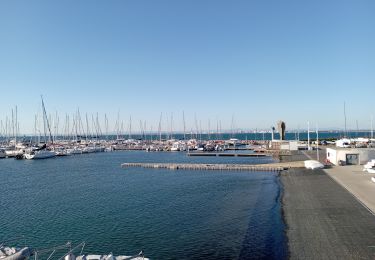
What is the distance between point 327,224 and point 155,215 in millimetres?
14303

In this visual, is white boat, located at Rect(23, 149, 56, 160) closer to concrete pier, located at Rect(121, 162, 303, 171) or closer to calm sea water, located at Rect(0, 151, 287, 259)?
concrete pier, located at Rect(121, 162, 303, 171)

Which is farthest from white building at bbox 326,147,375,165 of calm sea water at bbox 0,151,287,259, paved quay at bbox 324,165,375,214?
calm sea water at bbox 0,151,287,259

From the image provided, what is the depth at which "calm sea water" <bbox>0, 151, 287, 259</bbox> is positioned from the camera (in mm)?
22844

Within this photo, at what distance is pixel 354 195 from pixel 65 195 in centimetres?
3222

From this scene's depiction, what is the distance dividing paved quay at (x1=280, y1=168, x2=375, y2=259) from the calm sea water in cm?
121

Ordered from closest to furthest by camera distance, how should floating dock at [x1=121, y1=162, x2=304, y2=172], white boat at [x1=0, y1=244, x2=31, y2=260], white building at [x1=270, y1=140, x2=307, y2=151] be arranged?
1. white boat at [x1=0, y1=244, x2=31, y2=260]
2. floating dock at [x1=121, y1=162, x2=304, y2=172]
3. white building at [x1=270, y1=140, x2=307, y2=151]

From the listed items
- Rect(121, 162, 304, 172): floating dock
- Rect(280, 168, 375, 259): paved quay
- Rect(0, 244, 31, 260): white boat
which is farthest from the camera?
Rect(121, 162, 304, 172): floating dock

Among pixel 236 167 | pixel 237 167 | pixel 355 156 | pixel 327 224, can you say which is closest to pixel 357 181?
pixel 355 156

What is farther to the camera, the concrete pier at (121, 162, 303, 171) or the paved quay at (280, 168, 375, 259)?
the concrete pier at (121, 162, 303, 171)

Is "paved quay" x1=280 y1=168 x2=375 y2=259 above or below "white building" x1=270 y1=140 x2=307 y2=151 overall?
below

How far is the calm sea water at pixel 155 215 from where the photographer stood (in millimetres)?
22844

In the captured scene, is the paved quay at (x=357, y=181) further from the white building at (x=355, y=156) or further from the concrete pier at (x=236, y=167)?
the concrete pier at (x=236, y=167)

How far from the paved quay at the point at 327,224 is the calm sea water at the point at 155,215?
3.97 feet

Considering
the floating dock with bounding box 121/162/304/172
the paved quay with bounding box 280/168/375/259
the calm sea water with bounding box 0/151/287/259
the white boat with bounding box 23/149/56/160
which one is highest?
the white boat with bounding box 23/149/56/160
